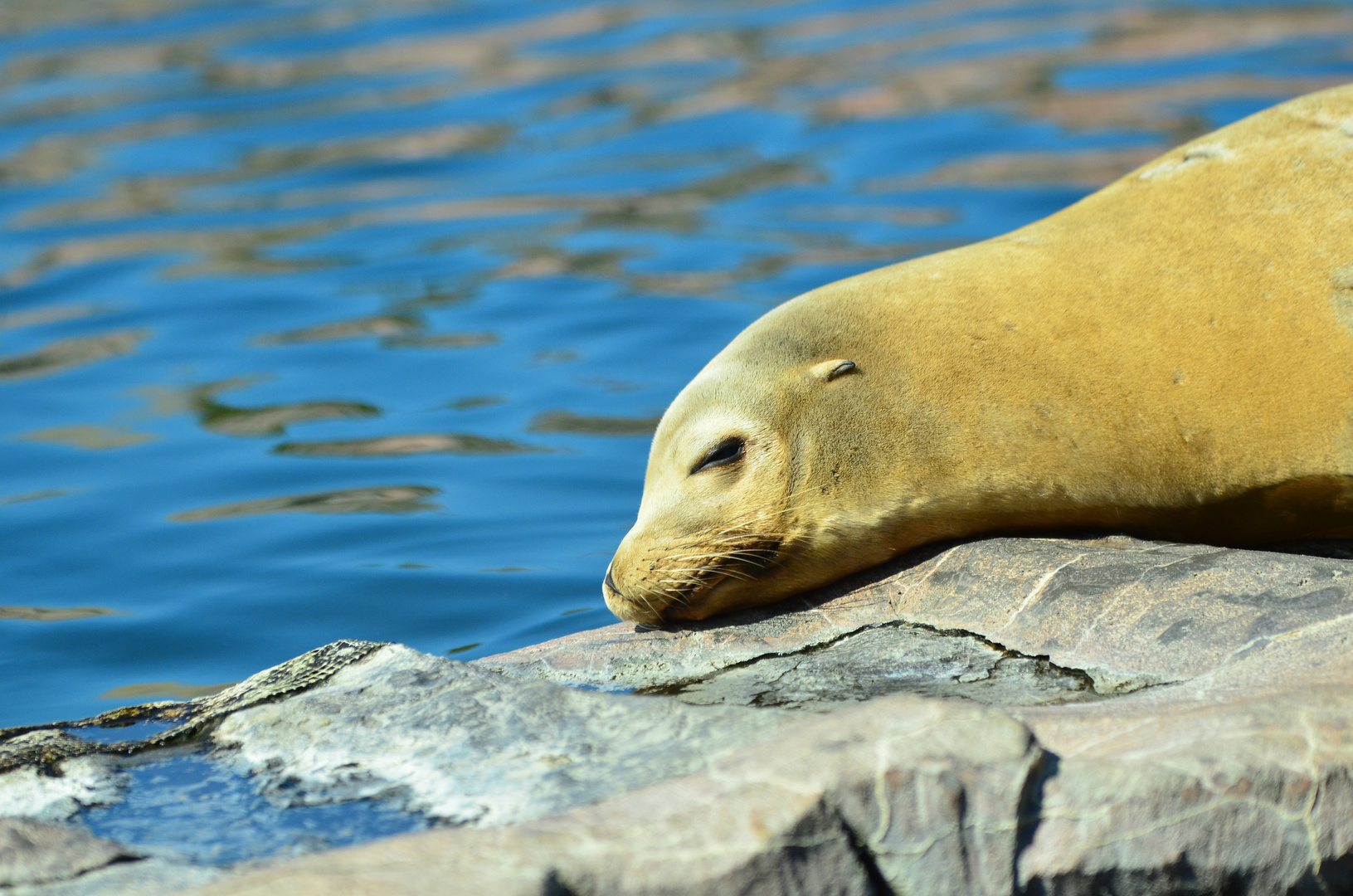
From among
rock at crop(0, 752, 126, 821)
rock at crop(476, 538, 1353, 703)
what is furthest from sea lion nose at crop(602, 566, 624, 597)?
rock at crop(0, 752, 126, 821)

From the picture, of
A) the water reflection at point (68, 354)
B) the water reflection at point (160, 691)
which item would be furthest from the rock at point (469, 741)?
the water reflection at point (68, 354)

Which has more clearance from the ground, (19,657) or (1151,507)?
(19,657)

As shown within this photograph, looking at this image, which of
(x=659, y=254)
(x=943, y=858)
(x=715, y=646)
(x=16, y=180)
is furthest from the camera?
(x=16, y=180)

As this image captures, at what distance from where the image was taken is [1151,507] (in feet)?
14.1

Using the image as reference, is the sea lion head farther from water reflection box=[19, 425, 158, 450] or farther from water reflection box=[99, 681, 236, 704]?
water reflection box=[19, 425, 158, 450]

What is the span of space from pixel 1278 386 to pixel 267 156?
10.9 m

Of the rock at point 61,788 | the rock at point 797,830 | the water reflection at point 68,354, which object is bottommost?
the rock at point 797,830

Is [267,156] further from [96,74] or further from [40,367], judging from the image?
[40,367]

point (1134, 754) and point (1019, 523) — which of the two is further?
point (1019, 523)

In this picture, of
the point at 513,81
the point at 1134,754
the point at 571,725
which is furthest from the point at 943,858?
the point at 513,81

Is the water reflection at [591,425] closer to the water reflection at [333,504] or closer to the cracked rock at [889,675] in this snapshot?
the water reflection at [333,504]

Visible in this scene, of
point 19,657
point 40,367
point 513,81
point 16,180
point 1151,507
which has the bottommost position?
point 1151,507

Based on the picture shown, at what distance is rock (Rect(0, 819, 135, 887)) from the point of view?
274cm

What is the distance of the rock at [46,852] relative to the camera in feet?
9.00
